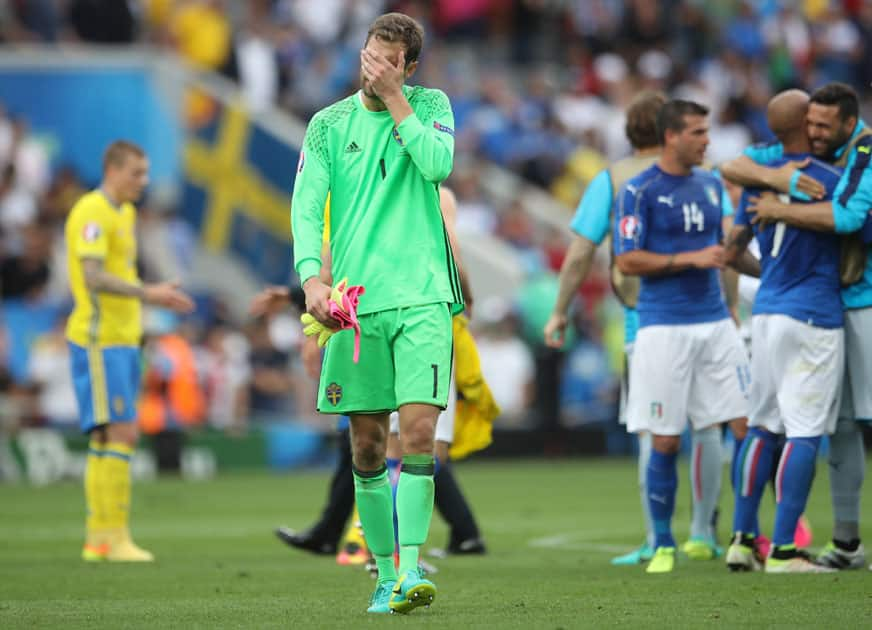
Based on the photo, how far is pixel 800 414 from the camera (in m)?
9.89

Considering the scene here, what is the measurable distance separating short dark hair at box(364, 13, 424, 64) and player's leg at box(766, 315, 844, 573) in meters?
3.01

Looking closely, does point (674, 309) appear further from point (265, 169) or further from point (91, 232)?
point (265, 169)

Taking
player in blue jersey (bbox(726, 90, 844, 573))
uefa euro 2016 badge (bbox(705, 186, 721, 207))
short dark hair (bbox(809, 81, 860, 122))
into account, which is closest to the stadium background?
uefa euro 2016 badge (bbox(705, 186, 721, 207))

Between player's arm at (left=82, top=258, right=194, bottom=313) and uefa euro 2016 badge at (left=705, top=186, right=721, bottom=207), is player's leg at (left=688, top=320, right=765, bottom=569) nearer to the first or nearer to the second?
uefa euro 2016 badge at (left=705, top=186, right=721, bottom=207)

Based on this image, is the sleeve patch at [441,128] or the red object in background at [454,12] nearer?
the sleeve patch at [441,128]

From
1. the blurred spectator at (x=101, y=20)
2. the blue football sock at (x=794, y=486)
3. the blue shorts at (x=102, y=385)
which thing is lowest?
the blue football sock at (x=794, y=486)

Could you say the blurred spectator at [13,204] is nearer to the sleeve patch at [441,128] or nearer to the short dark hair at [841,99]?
the short dark hair at [841,99]

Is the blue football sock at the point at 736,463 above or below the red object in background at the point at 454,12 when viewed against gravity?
below

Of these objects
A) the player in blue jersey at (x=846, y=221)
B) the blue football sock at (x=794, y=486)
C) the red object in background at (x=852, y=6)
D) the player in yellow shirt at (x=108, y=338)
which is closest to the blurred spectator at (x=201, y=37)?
the red object in background at (x=852, y=6)

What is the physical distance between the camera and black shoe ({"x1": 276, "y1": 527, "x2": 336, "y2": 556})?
12.0m

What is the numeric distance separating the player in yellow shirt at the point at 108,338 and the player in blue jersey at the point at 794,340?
13.4 ft

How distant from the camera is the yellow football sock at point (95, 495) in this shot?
481 inches

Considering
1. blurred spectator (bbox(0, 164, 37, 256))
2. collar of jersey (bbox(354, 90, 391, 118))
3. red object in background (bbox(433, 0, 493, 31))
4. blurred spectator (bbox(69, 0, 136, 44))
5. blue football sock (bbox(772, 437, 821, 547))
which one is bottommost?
blue football sock (bbox(772, 437, 821, 547))

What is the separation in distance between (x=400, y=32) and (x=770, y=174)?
9.58ft
